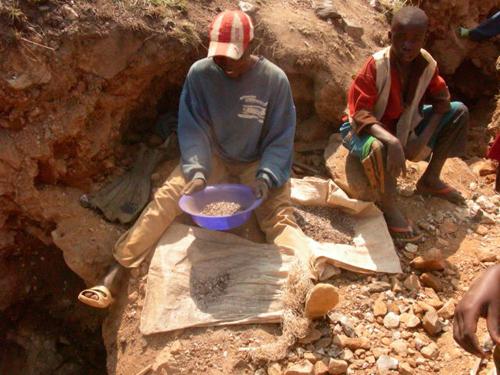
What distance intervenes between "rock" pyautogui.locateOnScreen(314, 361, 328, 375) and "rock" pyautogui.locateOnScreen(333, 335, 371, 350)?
0.51 ft

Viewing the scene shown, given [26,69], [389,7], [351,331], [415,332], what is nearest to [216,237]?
[351,331]

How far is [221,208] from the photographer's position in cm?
312

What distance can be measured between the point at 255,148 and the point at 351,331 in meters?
1.26

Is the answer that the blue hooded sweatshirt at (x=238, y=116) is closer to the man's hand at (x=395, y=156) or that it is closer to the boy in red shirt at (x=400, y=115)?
the boy in red shirt at (x=400, y=115)

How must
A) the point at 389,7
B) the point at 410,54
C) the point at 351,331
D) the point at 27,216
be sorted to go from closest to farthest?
1. the point at 351,331
2. the point at 410,54
3. the point at 27,216
4. the point at 389,7

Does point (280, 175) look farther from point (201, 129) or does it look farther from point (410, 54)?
point (410, 54)

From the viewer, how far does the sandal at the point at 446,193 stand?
382 cm

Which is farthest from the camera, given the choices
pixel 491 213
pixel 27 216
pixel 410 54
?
pixel 491 213

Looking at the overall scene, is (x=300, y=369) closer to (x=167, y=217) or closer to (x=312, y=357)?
(x=312, y=357)

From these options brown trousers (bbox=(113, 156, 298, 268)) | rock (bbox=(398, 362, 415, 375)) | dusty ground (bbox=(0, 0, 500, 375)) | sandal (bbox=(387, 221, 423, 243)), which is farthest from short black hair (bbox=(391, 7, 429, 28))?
rock (bbox=(398, 362, 415, 375))

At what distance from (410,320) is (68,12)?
2.76 m

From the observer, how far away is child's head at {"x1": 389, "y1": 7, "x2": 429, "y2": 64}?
3.16 m

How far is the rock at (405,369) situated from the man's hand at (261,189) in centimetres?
115

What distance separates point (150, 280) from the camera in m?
3.04
